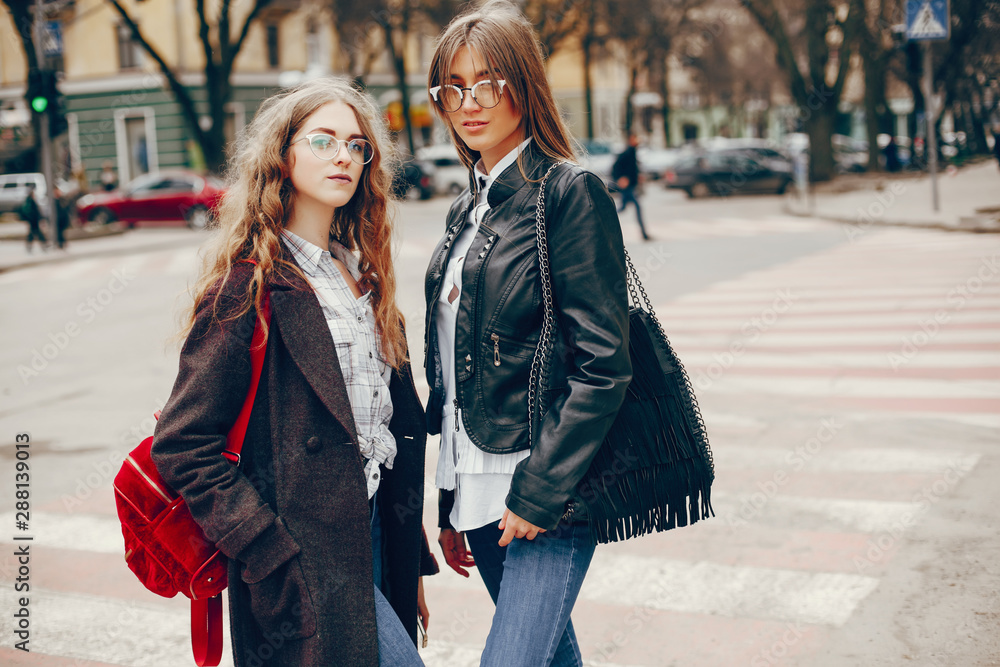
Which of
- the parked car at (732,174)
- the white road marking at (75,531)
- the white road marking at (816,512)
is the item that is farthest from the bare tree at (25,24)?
Result: the white road marking at (816,512)

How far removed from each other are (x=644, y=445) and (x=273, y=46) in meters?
41.9

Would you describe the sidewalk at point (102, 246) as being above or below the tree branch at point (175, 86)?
below

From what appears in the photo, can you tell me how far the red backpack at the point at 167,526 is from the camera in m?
2.02

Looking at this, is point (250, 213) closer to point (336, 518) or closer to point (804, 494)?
point (336, 518)

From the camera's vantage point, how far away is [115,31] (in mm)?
37344

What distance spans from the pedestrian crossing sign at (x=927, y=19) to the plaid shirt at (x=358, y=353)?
16465mm

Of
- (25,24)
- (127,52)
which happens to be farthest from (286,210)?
(127,52)

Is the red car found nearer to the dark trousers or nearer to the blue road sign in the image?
the blue road sign

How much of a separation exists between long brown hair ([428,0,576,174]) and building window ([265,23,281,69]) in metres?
40.9

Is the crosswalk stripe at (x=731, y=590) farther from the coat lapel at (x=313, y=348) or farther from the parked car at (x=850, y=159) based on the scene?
the parked car at (x=850, y=159)

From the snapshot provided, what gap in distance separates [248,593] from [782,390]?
5339 millimetres

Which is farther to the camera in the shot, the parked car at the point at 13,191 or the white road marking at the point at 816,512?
the parked car at the point at 13,191

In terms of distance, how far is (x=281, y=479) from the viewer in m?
2.03

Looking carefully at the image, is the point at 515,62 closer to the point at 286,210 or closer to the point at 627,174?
the point at 286,210
